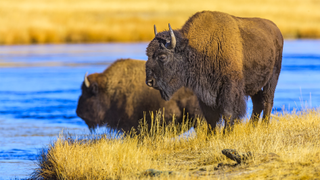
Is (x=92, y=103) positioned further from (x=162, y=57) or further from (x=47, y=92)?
(x=47, y=92)

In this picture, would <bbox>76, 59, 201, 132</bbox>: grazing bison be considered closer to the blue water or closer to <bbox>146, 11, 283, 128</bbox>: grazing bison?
the blue water

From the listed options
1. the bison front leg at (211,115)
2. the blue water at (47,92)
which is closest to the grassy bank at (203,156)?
the bison front leg at (211,115)

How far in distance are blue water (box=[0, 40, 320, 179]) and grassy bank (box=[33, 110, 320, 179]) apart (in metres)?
1.27

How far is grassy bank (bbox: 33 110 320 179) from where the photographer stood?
5461mm

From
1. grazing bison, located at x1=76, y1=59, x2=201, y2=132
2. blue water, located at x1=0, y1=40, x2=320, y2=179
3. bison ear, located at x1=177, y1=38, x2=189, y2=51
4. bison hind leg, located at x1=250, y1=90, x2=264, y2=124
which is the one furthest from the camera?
blue water, located at x1=0, y1=40, x2=320, y2=179

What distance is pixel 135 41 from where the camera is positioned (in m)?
36.4

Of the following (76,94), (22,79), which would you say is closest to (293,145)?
(76,94)

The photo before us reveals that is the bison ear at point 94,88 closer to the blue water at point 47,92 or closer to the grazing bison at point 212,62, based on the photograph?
the blue water at point 47,92

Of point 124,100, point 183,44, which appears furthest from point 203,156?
point 124,100

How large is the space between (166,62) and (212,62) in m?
0.71

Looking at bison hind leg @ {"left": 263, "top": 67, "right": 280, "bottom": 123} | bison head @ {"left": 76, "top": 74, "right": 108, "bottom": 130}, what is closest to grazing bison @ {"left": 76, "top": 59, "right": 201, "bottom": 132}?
bison head @ {"left": 76, "top": 74, "right": 108, "bottom": 130}

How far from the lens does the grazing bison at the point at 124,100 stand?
9172 mm

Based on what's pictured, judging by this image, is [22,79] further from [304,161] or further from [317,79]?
[304,161]

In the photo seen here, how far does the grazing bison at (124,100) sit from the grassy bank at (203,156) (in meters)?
1.14
